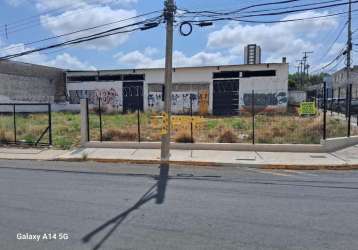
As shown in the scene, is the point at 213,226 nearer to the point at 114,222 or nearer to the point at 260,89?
the point at 114,222

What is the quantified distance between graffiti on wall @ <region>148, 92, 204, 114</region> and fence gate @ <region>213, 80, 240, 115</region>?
6.45 ft

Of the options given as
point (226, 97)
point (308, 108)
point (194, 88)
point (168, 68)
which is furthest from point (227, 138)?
point (194, 88)

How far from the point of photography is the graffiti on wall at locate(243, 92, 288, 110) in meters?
32.4

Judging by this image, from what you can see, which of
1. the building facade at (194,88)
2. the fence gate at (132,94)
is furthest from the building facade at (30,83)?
the fence gate at (132,94)

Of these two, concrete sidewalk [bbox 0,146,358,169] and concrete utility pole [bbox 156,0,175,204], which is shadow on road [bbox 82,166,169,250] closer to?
concrete utility pole [bbox 156,0,175,204]

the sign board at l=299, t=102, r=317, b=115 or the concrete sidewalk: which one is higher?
the sign board at l=299, t=102, r=317, b=115

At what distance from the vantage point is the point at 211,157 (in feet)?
39.7

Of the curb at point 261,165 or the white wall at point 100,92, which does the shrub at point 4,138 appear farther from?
the white wall at point 100,92

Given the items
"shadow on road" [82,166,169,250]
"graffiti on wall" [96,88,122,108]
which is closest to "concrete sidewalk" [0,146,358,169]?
"shadow on road" [82,166,169,250]

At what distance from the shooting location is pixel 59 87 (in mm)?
42531

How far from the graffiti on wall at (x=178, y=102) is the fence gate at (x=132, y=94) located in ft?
4.41

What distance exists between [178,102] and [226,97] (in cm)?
500

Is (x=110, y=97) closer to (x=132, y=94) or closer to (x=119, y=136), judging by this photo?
(x=132, y=94)

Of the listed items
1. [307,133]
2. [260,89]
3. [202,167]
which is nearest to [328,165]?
[202,167]
